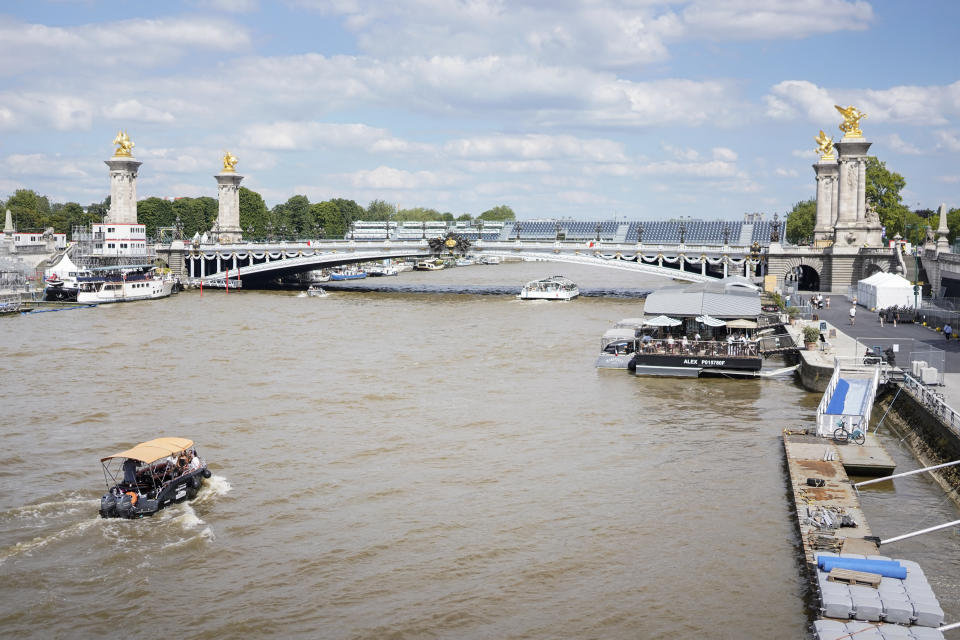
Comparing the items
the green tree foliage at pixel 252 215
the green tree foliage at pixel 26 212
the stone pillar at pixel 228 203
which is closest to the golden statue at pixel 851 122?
the stone pillar at pixel 228 203

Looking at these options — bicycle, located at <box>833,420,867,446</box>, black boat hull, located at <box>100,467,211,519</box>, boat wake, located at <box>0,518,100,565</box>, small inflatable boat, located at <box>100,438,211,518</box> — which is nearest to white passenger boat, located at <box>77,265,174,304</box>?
small inflatable boat, located at <box>100,438,211,518</box>

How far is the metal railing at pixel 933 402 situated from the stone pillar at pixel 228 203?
7555 centimetres

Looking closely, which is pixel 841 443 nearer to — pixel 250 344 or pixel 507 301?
pixel 250 344

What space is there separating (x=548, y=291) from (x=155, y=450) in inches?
2028

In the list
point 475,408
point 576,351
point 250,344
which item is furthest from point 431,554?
point 250,344

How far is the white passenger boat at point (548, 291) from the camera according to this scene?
234 feet

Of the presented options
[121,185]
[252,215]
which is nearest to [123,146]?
[121,185]

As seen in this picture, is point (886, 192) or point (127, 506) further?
point (886, 192)

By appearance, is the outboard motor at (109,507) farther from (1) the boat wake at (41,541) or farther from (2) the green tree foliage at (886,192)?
(2) the green tree foliage at (886,192)

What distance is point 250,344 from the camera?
47.5m

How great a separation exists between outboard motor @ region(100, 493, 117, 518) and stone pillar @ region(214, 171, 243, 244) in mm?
77069

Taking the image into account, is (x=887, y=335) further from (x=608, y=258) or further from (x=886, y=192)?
(x=886, y=192)

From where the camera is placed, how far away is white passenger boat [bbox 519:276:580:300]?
2808 inches

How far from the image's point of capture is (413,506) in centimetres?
2155
